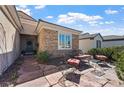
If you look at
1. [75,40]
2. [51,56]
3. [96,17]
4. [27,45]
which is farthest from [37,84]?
[27,45]

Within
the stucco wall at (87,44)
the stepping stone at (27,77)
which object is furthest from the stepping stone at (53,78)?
the stucco wall at (87,44)

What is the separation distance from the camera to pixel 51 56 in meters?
11.0

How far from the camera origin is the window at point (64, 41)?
11.8 metres

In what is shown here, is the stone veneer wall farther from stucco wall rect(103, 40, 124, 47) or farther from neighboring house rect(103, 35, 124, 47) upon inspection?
neighboring house rect(103, 35, 124, 47)

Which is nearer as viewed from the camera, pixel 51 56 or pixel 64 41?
pixel 51 56

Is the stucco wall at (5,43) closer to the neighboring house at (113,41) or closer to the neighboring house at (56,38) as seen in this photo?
the neighboring house at (56,38)

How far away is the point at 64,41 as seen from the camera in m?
12.1

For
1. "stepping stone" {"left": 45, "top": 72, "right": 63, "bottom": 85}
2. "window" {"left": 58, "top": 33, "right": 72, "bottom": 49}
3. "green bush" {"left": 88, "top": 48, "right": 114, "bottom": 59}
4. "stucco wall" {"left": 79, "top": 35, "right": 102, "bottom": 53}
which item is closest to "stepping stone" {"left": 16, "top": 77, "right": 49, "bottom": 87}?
"stepping stone" {"left": 45, "top": 72, "right": 63, "bottom": 85}

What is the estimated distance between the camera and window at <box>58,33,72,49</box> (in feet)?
38.7

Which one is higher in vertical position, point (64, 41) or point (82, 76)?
point (64, 41)

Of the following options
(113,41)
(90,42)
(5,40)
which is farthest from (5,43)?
(113,41)
